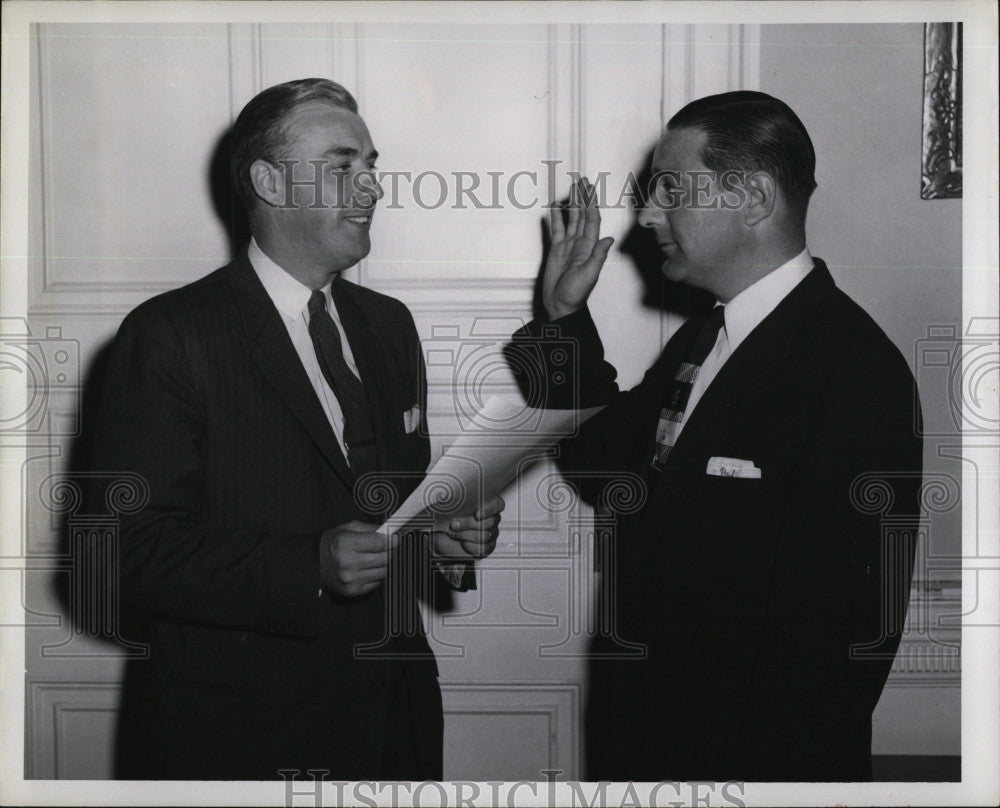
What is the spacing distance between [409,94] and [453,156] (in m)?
0.17

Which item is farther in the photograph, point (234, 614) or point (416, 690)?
point (416, 690)

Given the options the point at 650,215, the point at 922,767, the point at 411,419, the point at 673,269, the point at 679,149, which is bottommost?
the point at 922,767

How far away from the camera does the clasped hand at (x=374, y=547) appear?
6.67ft

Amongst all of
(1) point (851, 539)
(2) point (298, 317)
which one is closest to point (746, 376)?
(1) point (851, 539)

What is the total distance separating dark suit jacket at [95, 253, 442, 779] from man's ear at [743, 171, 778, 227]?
0.94 meters

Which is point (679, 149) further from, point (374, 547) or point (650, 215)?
point (374, 547)

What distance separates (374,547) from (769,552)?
815 millimetres

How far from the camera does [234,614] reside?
2.04 metres

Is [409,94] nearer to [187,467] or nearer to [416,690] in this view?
[187,467]

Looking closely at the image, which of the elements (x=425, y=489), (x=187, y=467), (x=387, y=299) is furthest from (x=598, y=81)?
(x=187, y=467)

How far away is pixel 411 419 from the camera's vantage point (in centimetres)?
218

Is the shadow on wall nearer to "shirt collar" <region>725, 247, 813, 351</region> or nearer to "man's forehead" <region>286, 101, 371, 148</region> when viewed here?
"man's forehead" <region>286, 101, 371, 148</region>

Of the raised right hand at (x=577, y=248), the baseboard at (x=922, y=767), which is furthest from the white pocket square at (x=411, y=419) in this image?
the baseboard at (x=922, y=767)

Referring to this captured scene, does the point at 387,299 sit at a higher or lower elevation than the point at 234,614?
higher
